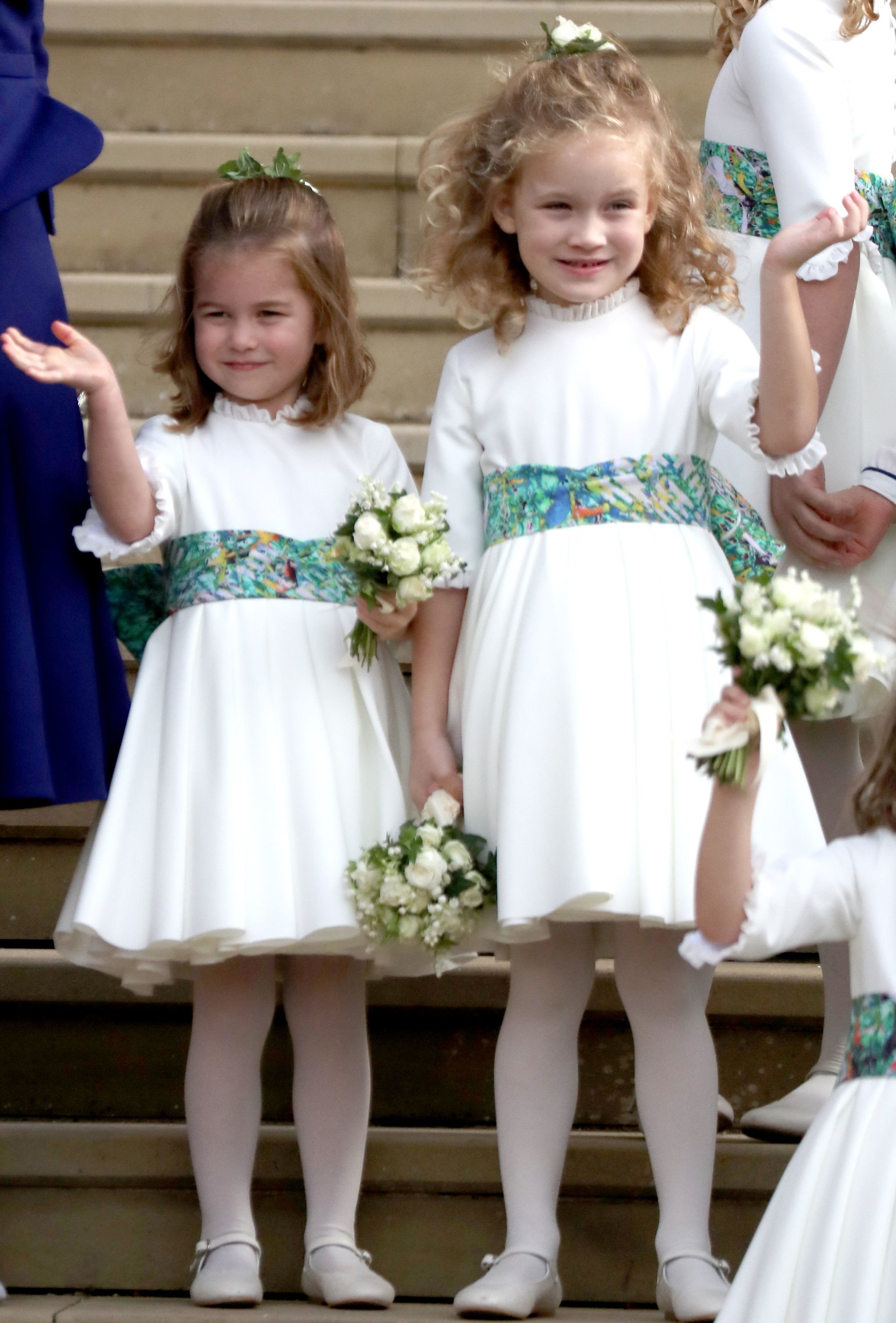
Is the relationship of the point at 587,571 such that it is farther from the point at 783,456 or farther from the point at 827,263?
the point at 827,263

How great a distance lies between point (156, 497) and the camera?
2.54 metres

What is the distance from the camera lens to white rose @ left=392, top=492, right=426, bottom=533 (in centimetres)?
240

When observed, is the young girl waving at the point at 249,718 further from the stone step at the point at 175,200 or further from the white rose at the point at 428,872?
the stone step at the point at 175,200

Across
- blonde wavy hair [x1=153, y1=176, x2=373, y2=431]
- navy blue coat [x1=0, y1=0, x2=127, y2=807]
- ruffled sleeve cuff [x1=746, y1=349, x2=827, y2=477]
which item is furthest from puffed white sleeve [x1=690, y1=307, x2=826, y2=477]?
navy blue coat [x1=0, y1=0, x2=127, y2=807]

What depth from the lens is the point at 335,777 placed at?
2504 millimetres

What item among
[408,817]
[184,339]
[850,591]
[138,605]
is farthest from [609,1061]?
[184,339]

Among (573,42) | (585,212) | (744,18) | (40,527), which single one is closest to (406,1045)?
(40,527)

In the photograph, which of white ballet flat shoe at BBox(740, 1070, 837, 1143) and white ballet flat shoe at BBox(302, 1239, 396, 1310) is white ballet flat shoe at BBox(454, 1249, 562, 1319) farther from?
white ballet flat shoe at BBox(740, 1070, 837, 1143)

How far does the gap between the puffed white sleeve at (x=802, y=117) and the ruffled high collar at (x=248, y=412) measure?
2.65ft

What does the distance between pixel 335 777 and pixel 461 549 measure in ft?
1.21

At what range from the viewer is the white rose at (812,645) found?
169 cm

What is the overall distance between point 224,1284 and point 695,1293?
2.02 feet

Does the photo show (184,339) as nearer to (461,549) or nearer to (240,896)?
(461,549)

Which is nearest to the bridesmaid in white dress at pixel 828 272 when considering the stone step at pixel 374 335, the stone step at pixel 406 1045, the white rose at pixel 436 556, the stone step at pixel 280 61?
the stone step at pixel 406 1045
